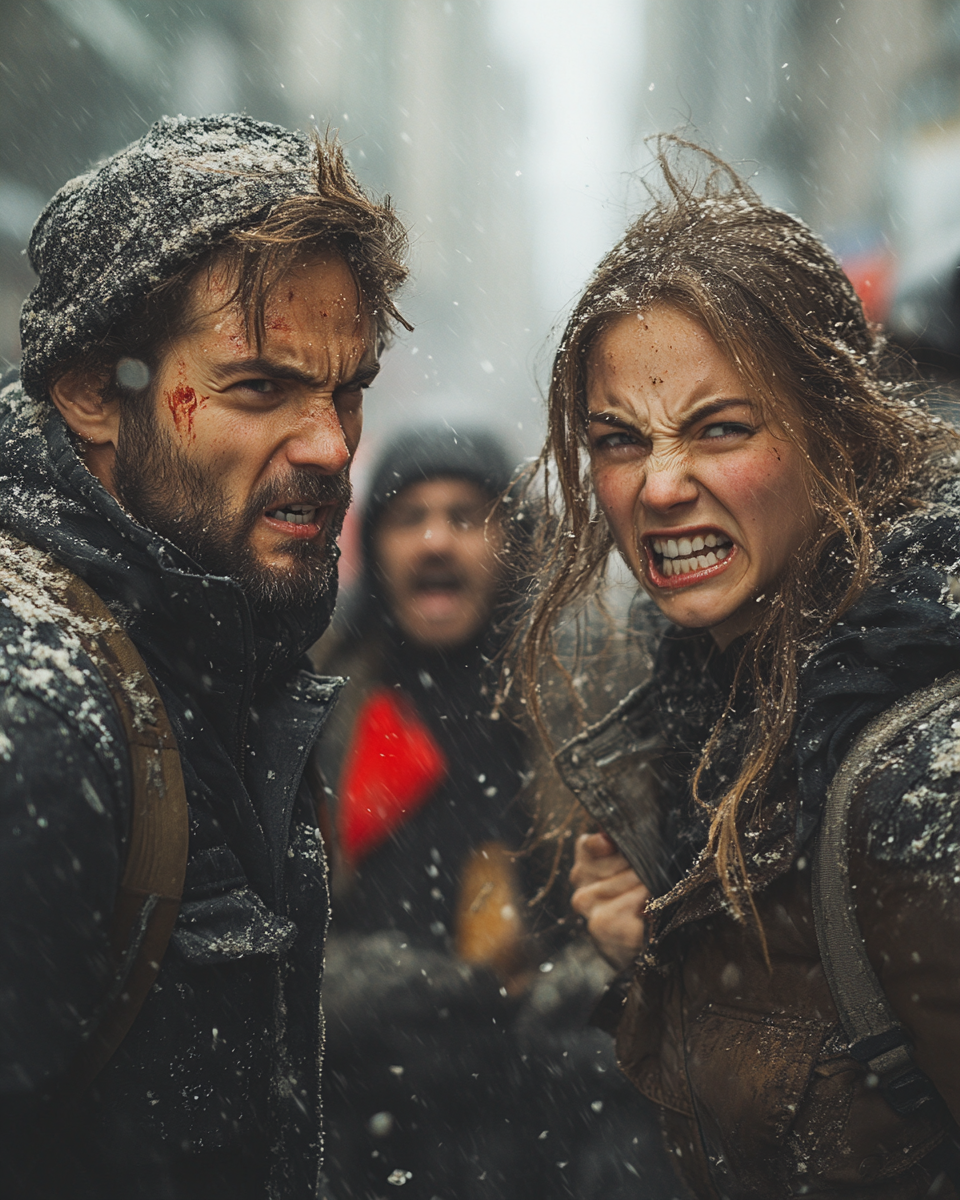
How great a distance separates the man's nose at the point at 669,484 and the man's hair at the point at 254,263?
0.93 m

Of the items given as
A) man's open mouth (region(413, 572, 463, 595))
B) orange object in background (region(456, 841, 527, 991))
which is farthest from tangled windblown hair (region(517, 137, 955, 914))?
man's open mouth (region(413, 572, 463, 595))

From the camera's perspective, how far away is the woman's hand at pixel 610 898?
8.46 feet

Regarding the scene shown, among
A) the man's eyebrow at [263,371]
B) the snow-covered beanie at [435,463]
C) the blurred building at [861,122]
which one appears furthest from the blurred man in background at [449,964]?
the blurred building at [861,122]

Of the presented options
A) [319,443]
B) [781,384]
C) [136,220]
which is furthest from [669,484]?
[136,220]

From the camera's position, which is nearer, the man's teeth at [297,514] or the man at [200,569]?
the man at [200,569]

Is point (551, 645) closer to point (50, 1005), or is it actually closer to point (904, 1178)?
point (904, 1178)

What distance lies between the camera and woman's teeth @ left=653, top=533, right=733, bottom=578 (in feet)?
7.74

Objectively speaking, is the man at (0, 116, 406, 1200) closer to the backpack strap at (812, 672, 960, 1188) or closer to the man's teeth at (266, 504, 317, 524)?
the man's teeth at (266, 504, 317, 524)

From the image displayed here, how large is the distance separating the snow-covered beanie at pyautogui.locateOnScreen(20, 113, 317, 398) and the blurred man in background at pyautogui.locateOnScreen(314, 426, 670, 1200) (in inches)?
52.0

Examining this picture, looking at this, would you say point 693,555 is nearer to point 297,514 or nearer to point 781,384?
point 781,384

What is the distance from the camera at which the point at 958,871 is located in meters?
1.63

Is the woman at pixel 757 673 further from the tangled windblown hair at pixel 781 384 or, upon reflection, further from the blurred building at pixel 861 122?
the blurred building at pixel 861 122

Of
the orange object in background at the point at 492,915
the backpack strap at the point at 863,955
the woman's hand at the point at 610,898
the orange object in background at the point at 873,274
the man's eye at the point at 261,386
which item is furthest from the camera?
the orange object in background at the point at 873,274

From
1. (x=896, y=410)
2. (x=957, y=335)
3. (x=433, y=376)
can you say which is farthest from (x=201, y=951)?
(x=433, y=376)
